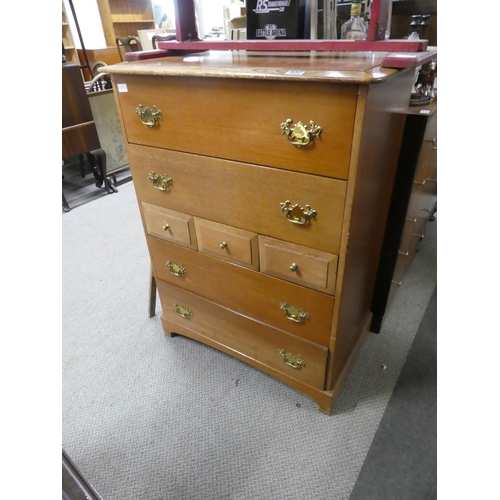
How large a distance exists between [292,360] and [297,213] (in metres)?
0.58

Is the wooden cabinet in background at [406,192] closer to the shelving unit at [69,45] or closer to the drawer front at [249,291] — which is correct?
the drawer front at [249,291]

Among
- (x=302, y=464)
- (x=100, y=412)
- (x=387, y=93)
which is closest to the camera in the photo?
(x=387, y=93)

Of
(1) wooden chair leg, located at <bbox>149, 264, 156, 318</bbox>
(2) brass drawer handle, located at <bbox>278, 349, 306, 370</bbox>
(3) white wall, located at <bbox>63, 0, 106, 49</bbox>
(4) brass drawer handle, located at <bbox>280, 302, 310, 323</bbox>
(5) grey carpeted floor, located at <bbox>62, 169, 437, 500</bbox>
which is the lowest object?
(5) grey carpeted floor, located at <bbox>62, 169, 437, 500</bbox>

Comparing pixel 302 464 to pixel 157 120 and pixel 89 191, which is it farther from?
pixel 89 191

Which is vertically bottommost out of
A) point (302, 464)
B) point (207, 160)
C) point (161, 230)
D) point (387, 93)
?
point (302, 464)

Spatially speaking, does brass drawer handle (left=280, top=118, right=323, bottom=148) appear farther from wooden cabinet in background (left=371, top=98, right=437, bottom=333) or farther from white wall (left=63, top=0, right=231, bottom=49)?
white wall (left=63, top=0, right=231, bottom=49)

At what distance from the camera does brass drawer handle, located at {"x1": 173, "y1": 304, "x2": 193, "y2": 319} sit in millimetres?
1437

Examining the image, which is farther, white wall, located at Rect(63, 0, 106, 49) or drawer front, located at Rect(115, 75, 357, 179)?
white wall, located at Rect(63, 0, 106, 49)

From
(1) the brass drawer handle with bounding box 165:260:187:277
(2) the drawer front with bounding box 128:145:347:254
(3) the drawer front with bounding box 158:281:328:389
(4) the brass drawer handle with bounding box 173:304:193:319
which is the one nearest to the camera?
(2) the drawer front with bounding box 128:145:347:254

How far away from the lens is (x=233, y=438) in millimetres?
1223

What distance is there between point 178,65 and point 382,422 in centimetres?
129

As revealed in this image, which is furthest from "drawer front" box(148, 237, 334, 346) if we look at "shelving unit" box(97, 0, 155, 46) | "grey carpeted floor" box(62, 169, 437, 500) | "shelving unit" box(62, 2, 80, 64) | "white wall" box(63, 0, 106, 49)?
"shelving unit" box(97, 0, 155, 46)

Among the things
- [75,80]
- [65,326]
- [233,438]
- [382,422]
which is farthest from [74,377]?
[75,80]

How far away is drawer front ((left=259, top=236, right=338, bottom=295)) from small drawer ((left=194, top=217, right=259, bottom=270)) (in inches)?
1.3
